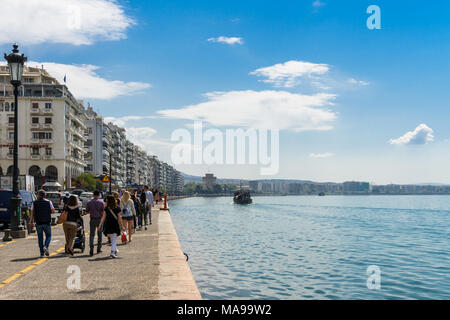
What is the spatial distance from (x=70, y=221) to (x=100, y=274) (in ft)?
12.9

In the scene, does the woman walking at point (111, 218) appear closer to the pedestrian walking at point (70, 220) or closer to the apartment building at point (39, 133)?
the pedestrian walking at point (70, 220)

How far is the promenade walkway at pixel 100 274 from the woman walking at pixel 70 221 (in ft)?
1.23

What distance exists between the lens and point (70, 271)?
10516 mm

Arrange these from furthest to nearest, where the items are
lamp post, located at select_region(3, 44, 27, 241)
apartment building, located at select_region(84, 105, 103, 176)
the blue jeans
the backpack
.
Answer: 1. apartment building, located at select_region(84, 105, 103, 176)
2. lamp post, located at select_region(3, 44, 27, 241)
3. the backpack
4. the blue jeans

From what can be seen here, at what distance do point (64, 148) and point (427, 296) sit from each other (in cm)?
7972

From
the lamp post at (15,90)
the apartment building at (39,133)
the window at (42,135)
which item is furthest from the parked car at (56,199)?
the window at (42,135)

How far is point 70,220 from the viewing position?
13602mm

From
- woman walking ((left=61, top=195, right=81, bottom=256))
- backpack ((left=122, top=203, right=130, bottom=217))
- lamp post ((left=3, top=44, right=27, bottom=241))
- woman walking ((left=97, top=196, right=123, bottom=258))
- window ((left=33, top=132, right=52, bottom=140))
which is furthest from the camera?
window ((left=33, top=132, right=52, bottom=140))

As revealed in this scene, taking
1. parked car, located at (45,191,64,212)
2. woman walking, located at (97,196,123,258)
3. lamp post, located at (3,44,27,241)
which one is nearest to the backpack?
woman walking, located at (97,196,123,258)

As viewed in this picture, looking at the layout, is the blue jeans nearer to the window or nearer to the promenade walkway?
the promenade walkway

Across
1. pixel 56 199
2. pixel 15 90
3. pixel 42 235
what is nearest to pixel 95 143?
pixel 56 199

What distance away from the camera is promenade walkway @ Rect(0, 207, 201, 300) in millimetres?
8014

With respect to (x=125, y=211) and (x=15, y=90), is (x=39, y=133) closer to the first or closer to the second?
(x=15, y=90)
